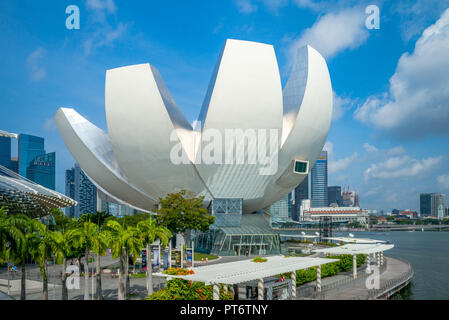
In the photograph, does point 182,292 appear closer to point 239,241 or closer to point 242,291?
point 242,291

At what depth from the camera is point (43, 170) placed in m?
182

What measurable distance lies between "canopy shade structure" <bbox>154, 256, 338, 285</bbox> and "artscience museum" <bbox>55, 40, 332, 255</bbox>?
18784 millimetres

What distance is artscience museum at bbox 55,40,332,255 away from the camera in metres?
36.0

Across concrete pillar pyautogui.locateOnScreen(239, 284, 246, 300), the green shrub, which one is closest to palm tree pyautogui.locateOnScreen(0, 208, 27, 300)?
the green shrub

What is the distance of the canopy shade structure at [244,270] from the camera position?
1461 centimetres

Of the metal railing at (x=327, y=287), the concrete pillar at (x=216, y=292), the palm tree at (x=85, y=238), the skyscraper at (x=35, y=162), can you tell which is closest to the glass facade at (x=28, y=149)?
the skyscraper at (x=35, y=162)

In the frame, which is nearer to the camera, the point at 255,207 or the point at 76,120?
the point at 76,120

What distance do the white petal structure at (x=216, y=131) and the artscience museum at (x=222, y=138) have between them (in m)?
0.09

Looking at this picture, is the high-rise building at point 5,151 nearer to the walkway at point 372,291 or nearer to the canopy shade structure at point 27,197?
the canopy shade structure at point 27,197

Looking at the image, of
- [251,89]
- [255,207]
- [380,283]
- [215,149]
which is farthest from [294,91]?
[380,283]

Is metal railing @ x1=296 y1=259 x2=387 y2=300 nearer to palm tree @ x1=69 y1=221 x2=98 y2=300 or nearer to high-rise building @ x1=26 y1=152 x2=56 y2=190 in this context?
palm tree @ x1=69 y1=221 x2=98 y2=300

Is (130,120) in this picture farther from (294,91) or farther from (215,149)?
(294,91)
